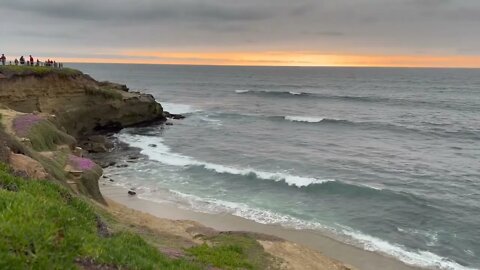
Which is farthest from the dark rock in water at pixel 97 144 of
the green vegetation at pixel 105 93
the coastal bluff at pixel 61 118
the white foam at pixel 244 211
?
the white foam at pixel 244 211

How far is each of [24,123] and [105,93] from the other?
23.9 metres

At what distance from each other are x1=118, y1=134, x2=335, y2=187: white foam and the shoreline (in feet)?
25.4

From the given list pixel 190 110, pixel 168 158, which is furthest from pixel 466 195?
pixel 190 110

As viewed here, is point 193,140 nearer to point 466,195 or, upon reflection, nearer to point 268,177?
point 268,177

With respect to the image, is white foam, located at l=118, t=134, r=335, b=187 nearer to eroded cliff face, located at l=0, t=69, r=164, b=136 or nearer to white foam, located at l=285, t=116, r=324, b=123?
eroded cliff face, located at l=0, t=69, r=164, b=136

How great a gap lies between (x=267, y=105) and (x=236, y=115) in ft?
59.6

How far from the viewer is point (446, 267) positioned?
1872 centimetres

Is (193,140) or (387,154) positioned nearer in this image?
(387,154)

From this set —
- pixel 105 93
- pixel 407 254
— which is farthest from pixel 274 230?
pixel 105 93

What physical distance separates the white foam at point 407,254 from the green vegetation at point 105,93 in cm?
3364

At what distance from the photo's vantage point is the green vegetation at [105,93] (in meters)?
46.2

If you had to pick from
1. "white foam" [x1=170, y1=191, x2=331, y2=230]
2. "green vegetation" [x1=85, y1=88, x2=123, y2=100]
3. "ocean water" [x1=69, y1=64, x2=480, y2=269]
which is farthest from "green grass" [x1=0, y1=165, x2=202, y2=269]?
"green vegetation" [x1=85, y1=88, x2=123, y2=100]

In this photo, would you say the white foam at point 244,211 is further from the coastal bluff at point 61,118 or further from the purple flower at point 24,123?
the purple flower at point 24,123

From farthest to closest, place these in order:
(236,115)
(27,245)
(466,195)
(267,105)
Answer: (267,105)
(236,115)
(466,195)
(27,245)
